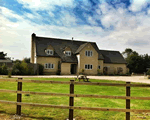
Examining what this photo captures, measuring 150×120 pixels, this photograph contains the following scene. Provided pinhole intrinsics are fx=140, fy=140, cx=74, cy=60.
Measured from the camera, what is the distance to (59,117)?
5293mm

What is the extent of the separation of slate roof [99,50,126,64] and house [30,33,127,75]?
0.49 metres

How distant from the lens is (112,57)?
1710 inches

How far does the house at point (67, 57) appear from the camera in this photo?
34.5 metres

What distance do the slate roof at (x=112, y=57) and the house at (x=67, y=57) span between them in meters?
0.49

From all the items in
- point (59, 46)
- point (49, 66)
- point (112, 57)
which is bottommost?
point (49, 66)

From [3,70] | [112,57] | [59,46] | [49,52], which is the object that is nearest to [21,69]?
[3,70]

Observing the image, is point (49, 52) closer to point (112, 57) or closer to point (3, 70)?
point (3, 70)

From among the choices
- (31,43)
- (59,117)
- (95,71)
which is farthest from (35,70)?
(59,117)

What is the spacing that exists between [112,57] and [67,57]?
15.5 metres

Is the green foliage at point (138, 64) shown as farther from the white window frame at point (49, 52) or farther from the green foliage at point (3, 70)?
the green foliage at point (3, 70)

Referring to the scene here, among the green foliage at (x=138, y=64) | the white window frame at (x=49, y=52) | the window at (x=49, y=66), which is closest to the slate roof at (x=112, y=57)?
the green foliage at (x=138, y=64)

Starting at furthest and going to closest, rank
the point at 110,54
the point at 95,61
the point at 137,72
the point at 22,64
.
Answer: the point at 137,72
the point at 110,54
the point at 95,61
the point at 22,64

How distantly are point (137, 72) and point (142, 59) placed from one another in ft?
16.7

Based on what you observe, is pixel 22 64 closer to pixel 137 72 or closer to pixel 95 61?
pixel 95 61
